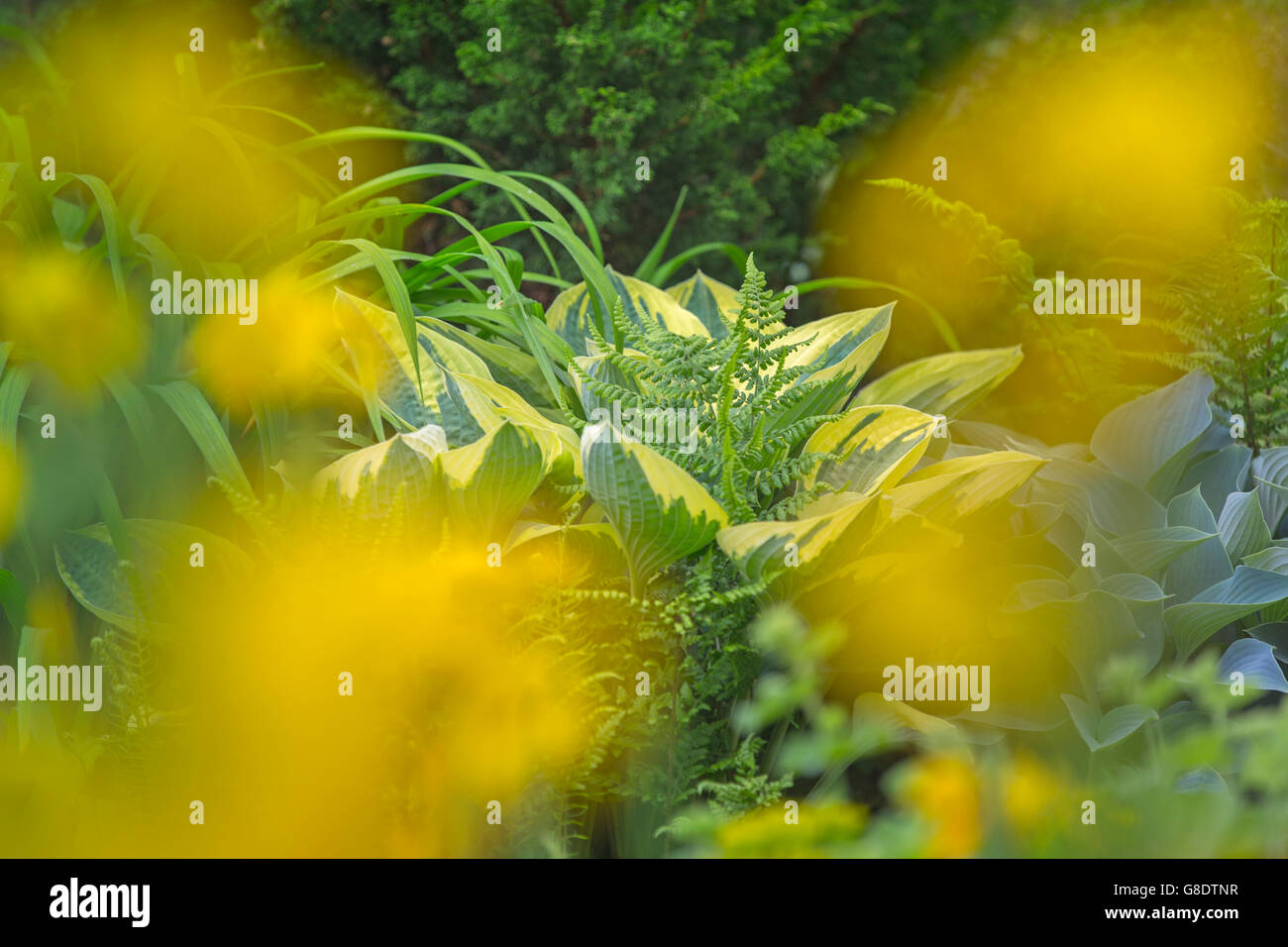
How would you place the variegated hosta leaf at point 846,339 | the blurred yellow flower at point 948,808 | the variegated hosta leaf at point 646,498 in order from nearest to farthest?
1. the blurred yellow flower at point 948,808
2. the variegated hosta leaf at point 646,498
3. the variegated hosta leaf at point 846,339

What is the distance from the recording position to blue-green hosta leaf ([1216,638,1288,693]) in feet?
3.11

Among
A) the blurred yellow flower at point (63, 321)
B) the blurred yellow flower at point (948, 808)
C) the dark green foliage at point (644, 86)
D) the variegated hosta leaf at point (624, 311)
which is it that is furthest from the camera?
the dark green foliage at point (644, 86)

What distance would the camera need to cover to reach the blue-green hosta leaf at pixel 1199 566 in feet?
3.56

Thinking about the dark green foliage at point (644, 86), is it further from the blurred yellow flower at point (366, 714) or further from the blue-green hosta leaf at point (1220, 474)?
the blurred yellow flower at point (366, 714)

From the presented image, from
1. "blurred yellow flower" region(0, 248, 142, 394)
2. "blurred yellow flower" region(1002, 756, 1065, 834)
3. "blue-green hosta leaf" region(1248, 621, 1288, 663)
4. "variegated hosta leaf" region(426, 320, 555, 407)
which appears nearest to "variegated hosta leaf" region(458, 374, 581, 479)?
"variegated hosta leaf" region(426, 320, 555, 407)

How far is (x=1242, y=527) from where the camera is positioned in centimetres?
112

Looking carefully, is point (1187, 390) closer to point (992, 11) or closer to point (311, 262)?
point (311, 262)

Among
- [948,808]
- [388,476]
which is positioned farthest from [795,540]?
[388,476]

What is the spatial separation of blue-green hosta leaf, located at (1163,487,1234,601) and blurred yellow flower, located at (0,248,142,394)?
1093 mm

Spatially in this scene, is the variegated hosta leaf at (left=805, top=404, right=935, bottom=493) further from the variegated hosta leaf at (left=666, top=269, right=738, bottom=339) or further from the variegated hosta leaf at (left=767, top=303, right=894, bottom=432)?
the variegated hosta leaf at (left=666, top=269, right=738, bottom=339)

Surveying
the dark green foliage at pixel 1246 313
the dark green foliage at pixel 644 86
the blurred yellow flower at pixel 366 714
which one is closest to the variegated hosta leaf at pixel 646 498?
the blurred yellow flower at pixel 366 714

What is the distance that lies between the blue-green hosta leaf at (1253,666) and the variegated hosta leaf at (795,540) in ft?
1.20

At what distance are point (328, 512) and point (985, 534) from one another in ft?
2.05
